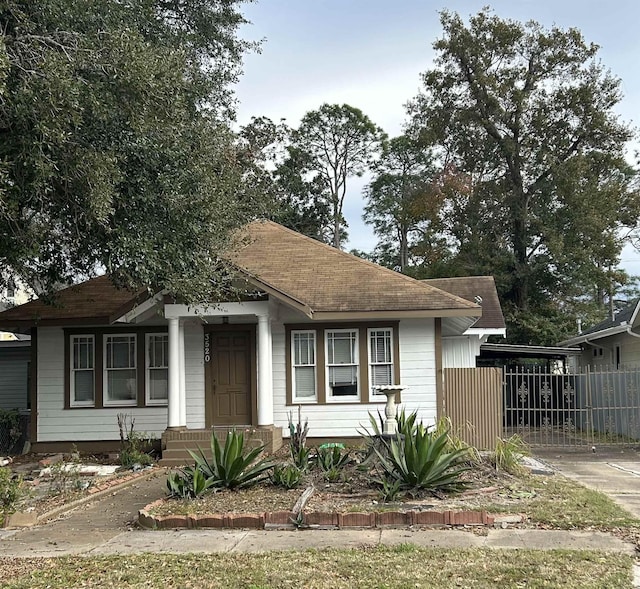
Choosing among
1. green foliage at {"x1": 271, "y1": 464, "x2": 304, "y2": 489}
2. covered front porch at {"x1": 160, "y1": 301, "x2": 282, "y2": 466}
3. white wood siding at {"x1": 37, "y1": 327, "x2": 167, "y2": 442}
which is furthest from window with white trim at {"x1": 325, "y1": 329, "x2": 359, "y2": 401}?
green foliage at {"x1": 271, "y1": 464, "x2": 304, "y2": 489}

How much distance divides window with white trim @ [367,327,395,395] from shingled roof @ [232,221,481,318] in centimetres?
88

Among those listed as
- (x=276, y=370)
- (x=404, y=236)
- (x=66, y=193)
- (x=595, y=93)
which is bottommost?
(x=276, y=370)

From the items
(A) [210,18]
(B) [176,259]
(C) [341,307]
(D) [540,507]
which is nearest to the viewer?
(D) [540,507]

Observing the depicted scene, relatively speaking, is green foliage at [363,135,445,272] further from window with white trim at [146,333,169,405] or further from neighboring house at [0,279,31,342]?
window with white trim at [146,333,169,405]

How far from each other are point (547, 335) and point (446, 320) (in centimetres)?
1639

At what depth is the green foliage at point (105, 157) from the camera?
375 inches

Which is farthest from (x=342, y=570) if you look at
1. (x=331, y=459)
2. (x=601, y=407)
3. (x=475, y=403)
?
(x=601, y=407)

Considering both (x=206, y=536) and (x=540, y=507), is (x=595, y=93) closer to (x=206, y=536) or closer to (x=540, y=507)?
(x=540, y=507)

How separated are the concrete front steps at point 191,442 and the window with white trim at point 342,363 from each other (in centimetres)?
178

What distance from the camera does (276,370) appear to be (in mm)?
16266

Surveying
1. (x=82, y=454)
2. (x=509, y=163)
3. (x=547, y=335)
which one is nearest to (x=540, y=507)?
(x=82, y=454)

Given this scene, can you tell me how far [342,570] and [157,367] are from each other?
35.8 feet

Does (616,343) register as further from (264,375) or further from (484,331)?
(264,375)

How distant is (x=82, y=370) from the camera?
55.1ft
